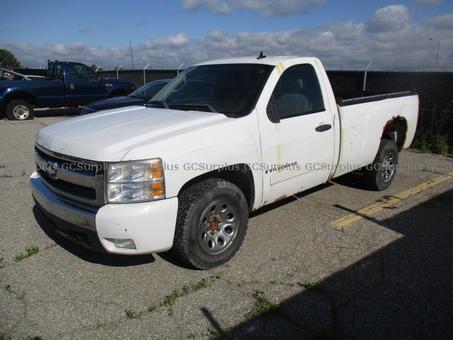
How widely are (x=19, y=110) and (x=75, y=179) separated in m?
12.7

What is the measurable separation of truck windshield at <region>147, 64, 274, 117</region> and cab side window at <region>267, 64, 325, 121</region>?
201 mm

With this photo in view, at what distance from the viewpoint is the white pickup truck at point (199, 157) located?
308cm

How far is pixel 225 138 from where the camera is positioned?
3.52 m

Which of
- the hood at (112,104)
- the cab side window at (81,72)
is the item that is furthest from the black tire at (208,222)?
the cab side window at (81,72)

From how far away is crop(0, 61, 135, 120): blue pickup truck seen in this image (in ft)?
45.8

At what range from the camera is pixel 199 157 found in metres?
3.33

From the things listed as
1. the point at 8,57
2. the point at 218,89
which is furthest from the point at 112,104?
the point at 8,57

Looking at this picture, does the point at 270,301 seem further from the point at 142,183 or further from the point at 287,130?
the point at 287,130

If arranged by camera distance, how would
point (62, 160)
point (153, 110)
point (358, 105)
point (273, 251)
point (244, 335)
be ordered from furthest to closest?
point (358, 105)
point (153, 110)
point (273, 251)
point (62, 160)
point (244, 335)

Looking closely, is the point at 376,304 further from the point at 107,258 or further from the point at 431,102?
the point at 431,102

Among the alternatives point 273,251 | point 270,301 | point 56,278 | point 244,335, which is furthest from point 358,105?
point 56,278

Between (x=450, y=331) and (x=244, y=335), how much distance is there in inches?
57.9

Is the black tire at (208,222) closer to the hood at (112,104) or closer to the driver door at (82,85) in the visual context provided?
the hood at (112,104)

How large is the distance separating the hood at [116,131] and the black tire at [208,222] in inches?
21.6
